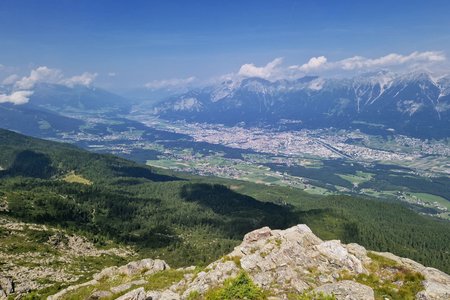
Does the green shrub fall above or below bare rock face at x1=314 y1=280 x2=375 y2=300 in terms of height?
above

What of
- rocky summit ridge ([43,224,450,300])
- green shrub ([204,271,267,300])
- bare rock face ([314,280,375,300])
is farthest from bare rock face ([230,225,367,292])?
green shrub ([204,271,267,300])

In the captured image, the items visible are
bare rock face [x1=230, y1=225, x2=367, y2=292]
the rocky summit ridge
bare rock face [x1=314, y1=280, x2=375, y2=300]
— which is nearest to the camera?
bare rock face [x1=314, y1=280, x2=375, y2=300]

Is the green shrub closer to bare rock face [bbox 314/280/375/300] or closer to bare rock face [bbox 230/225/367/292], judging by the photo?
bare rock face [bbox 230/225/367/292]

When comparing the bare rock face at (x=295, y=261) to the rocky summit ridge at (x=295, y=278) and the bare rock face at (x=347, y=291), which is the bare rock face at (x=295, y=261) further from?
the bare rock face at (x=347, y=291)

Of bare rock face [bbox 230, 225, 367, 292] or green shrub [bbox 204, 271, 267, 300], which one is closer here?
green shrub [bbox 204, 271, 267, 300]

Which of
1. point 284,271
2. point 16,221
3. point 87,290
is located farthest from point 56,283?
point 16,221

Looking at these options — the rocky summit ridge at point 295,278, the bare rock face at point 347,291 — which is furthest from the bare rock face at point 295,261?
the bare rock face at point 347,291

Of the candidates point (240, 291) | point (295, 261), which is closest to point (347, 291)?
point (295, 261)

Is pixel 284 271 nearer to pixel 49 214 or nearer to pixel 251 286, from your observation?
pixel 251 286

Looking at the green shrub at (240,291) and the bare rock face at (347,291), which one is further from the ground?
the green shrub at (240,291)
